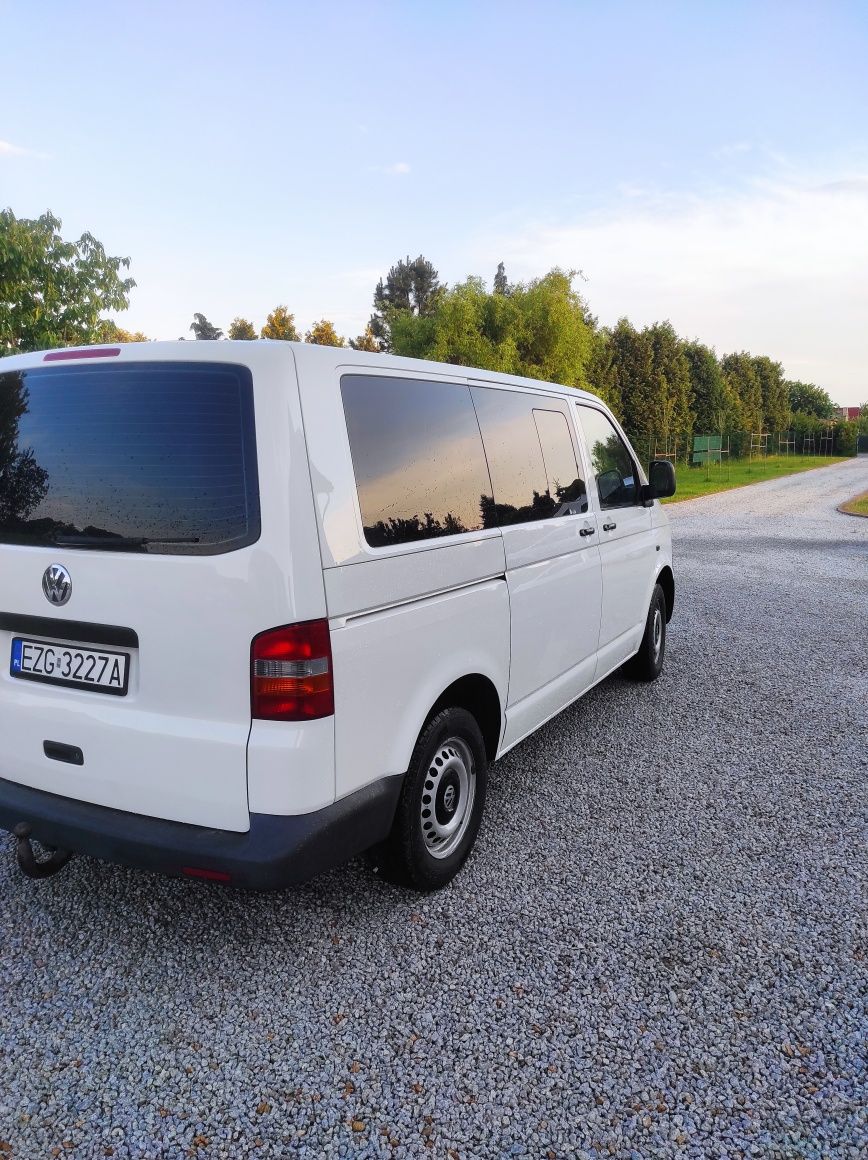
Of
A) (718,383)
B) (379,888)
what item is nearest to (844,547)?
(379,888)

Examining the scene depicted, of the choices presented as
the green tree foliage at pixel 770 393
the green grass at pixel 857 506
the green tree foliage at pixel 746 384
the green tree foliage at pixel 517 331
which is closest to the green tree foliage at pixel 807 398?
the green tree foliage at pixel 770 393

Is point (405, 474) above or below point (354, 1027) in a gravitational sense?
above

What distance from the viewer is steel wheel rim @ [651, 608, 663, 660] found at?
18.7 ft

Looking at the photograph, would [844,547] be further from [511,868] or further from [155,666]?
[155,666]

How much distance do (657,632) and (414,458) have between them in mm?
3476

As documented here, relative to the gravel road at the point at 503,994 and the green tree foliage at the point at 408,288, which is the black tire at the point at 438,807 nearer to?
the gravel road at the point at 503,994

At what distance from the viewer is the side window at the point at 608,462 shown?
14.8ft

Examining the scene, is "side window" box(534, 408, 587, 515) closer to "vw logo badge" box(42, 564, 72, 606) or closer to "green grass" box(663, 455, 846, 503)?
"vw logo badge" box(42, 564, 72, 606)

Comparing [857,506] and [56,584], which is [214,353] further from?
[857,506]

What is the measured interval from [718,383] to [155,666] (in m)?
50.2

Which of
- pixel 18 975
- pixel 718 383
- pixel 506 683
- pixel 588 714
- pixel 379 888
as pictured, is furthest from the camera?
pixel 718 383

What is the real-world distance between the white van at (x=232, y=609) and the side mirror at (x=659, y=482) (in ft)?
7.79

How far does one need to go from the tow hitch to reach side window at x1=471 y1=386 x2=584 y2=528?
6.34 ft

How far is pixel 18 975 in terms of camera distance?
2.60m
